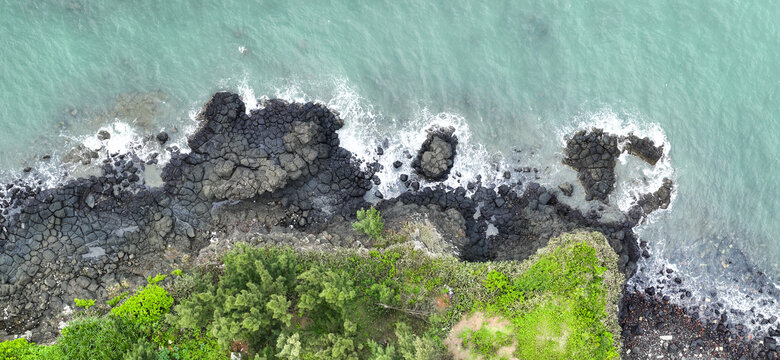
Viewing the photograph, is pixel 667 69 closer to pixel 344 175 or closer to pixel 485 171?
pixel 485 171

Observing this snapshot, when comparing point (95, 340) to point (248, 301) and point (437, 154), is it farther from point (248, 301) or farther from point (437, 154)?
point (437, 154)

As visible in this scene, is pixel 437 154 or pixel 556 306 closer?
pixel 556 306

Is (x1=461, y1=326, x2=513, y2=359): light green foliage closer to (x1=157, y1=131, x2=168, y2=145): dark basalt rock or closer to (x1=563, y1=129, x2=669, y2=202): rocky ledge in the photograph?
(x1=563, y1=129, x2=669, y2=202): rocky ledge

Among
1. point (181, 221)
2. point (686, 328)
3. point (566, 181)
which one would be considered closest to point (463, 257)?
point (566, 181)

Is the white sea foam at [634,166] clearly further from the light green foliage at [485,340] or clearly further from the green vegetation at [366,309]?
the light green foliage at [485,340]

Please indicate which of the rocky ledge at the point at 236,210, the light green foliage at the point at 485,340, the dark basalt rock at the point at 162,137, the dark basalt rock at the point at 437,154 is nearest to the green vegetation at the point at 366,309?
the light green foliage at the point at 485,340

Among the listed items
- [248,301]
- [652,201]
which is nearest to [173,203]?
[248,301]
